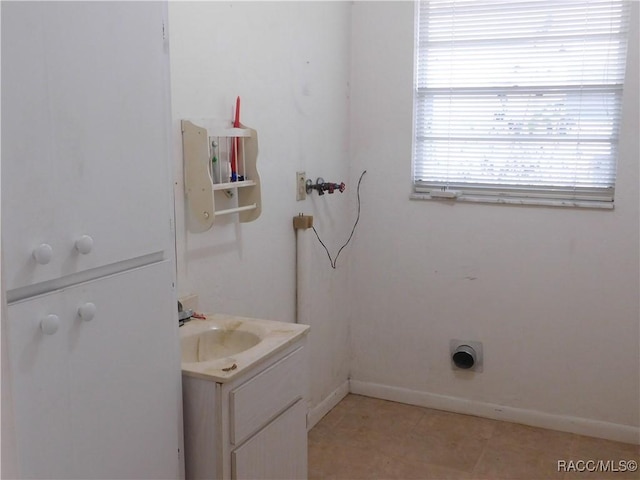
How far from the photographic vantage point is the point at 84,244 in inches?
53.5

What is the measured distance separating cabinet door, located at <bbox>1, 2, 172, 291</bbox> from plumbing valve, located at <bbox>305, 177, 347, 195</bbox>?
141 cm

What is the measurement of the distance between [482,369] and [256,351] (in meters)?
1.77

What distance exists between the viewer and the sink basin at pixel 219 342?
208 cm

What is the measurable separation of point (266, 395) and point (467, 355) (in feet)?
5.44

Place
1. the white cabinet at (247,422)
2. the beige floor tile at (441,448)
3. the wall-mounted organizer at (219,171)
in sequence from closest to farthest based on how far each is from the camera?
the white cabinet at (247,422)
the wall-mounted organizer at (219,171)
the beige floor tile at (441,448)

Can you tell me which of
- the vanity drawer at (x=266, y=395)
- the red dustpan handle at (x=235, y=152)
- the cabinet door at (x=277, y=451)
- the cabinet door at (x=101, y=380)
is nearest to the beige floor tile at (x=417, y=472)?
the cabinet door at (x=277, y=451)

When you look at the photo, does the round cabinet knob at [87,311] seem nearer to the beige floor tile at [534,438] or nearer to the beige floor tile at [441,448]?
the beige floor tile at [441,448]

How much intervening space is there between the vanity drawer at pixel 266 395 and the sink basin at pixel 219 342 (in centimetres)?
15

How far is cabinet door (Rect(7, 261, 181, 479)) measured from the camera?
4.17ft

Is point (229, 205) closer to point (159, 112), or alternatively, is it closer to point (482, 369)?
point (159, 112)

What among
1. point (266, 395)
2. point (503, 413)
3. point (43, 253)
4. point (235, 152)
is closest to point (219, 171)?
point (235, 152)

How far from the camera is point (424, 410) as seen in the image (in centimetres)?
340

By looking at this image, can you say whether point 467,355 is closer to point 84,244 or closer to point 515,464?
point 515,464

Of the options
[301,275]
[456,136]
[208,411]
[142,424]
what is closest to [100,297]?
[142,424]
